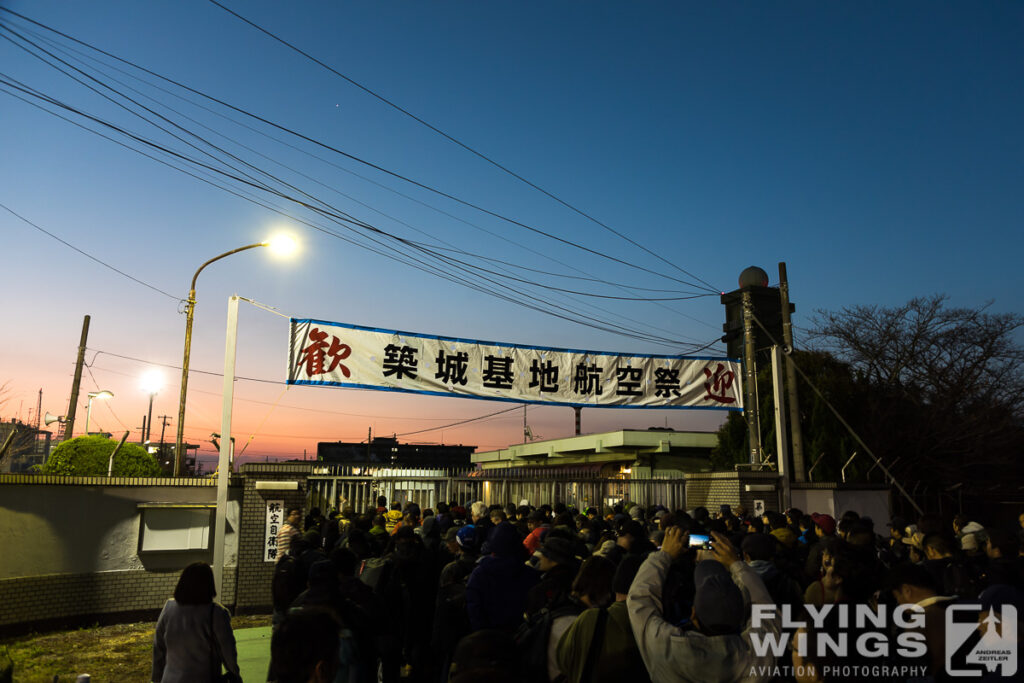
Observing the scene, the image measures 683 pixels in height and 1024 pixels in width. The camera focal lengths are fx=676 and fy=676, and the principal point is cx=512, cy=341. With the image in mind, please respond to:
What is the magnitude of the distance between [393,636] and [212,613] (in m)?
1.97

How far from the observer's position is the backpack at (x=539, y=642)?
3884 millimetres

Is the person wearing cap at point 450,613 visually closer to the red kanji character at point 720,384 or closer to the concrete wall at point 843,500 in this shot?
the red kanji character at point 720,384

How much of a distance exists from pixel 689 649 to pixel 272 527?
39.1 ft

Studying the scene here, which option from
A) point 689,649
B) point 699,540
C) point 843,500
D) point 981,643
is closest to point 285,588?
point 689,649

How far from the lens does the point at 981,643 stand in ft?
12.7

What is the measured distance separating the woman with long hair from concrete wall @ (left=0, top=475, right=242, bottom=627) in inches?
335

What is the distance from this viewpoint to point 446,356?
14656mm

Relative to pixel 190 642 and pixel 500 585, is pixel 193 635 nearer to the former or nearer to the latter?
pixel 190 642

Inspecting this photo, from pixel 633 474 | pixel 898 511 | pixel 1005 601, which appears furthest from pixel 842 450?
pixel 1005 601

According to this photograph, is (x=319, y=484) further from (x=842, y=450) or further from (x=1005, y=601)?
(x=842, y=450)

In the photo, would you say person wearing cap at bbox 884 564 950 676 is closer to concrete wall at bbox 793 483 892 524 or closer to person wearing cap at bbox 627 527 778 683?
person wearing cap at bbox 627 527 778 683

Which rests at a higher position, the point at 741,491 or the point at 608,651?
the point at 741,491

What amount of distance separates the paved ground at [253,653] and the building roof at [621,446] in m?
26.5

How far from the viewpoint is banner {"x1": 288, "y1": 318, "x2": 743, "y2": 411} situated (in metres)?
13.4
